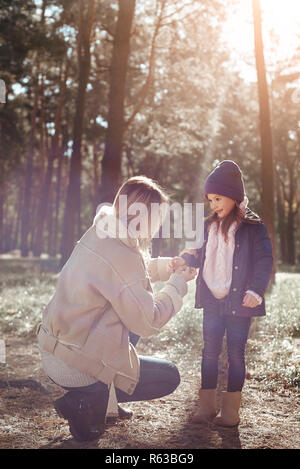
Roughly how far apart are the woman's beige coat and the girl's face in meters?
1.07

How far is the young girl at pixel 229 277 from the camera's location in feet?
13.2

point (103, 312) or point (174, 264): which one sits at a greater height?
point (174, 264)

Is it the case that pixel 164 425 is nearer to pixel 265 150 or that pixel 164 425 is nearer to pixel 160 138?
pixel 265 150

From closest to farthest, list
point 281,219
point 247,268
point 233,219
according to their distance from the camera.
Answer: point 247,268
point 233,219
point 281,219

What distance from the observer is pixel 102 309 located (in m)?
3.38

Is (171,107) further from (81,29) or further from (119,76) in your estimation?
(119,76)

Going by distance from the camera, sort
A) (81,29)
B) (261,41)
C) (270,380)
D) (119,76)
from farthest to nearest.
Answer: (81,29) → (261,41) → (119,76) → (270,380)

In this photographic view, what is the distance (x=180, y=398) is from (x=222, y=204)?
1.79 m

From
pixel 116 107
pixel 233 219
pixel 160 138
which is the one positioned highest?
pixel 160 138

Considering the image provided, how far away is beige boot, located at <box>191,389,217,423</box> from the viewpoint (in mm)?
4066

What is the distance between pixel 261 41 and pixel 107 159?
4.61m

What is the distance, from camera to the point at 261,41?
1259 cm

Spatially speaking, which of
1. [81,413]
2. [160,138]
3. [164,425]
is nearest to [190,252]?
[164,425]
